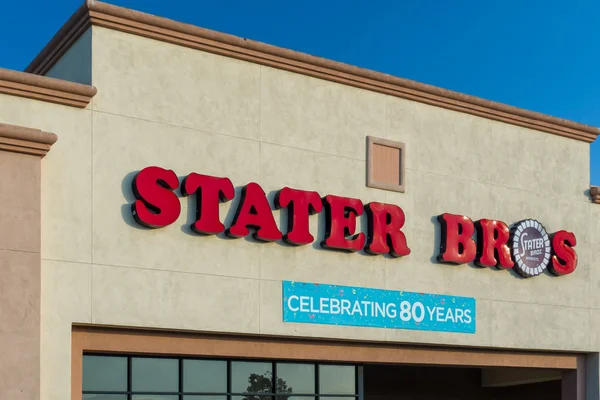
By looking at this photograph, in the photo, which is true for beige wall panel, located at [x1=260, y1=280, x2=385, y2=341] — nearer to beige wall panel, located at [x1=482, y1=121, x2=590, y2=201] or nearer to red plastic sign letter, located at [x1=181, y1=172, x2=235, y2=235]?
red plastic sign letter, located at [x1=181, y1=172, x2=235, y2=235]

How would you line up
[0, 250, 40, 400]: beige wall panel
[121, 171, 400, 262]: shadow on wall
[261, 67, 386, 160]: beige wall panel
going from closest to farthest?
[0, 250, 40, 400]: beige wall panel, [121, 171, 400, 262]: shadow on wall, [261, 67, 386, 160]: beige wall panel

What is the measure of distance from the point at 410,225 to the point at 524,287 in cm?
418

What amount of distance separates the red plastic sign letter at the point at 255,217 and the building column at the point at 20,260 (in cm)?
442

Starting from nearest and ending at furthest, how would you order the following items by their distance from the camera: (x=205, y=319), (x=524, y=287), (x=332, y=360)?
1. (x=205, y=319)
2. (x=332, y=360)
3. (x=524, y=287)

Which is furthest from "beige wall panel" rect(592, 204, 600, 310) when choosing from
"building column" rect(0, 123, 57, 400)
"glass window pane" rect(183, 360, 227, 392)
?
"building column" rect(0, 123, 57, 400)

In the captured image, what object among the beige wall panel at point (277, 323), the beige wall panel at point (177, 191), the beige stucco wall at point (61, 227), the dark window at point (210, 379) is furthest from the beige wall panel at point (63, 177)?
the beige wall panel at point (277, 323)

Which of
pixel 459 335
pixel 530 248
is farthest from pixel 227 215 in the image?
pixel 530 248

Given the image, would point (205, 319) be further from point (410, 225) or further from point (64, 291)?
point (410, 225)

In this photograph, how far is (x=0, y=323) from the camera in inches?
658

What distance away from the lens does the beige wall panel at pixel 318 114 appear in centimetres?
2144

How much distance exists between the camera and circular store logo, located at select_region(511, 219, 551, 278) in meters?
25.0

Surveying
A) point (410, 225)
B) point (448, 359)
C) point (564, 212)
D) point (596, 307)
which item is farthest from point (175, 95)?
point (596, 307)

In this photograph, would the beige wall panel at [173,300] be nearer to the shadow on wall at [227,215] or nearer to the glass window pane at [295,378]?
the shadow on wall at [227,215]

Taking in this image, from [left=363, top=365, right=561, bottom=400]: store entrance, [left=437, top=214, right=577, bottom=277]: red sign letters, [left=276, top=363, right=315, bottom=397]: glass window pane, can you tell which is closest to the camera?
[left=276, top=363, right=315, bottom=397]: glass window pane
